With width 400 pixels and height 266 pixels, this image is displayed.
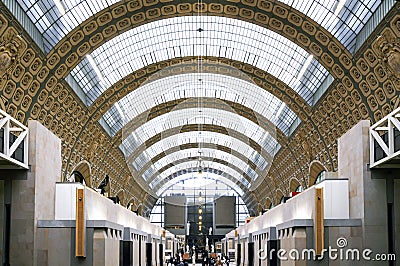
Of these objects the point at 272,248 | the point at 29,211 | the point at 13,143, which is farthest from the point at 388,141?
the point at 29,211

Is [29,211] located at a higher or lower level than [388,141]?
lower

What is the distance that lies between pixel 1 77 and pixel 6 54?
1.86m

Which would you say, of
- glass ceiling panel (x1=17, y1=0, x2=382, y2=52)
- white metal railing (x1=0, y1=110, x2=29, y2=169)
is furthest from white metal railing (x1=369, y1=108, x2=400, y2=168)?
glass ceiling panel (x1=17, y1=0, x2=382, y2=52)

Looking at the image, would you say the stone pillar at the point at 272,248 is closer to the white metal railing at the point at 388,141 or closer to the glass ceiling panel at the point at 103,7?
the white metal railing at the point at 388,141

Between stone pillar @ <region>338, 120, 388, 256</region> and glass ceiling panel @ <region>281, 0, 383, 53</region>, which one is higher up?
glass ceiling panel @ <region>281, 0, 383, 53</region>

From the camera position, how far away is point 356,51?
1641 inches

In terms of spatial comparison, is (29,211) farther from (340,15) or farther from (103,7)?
(340,15)

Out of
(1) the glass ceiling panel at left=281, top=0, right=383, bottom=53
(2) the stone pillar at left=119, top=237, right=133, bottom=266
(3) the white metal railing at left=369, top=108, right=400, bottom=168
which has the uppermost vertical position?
(1) the glass ceiling panel at left=281, top=0, right=383, bottom=53

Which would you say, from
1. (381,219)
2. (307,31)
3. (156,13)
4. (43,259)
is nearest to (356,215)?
(381,219)

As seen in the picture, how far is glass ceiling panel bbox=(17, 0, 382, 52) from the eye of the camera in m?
41.2

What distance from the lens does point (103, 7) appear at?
4469cm

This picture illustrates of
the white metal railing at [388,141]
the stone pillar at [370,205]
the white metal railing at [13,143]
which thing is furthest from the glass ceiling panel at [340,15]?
the white metal railing at [13,143]

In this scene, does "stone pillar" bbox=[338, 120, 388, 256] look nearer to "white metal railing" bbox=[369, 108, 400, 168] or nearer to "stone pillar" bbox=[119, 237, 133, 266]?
"white metal railing" bbox=[369, 108, 400, 168]

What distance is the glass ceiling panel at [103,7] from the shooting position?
1623 inches
